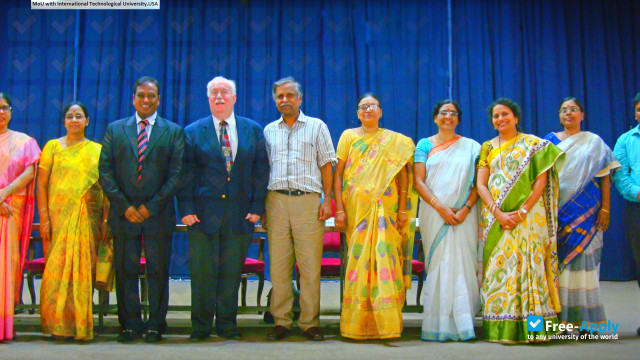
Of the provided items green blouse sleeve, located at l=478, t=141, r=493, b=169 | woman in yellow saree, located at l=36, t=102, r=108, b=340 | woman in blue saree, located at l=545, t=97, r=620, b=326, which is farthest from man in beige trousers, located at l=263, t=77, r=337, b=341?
woman in blue saree, located at l=545, t=97, r=620, b=326

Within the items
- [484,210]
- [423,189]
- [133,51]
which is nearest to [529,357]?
[484,210]

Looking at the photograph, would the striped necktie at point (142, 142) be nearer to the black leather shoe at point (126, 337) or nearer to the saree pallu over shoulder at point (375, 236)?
the black leather shoe at point (126, 337)

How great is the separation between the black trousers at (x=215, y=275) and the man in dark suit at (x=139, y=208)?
0.58 ft

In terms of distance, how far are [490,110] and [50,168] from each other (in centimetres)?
260

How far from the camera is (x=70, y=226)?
2959 mm

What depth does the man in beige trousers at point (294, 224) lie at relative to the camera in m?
2.94

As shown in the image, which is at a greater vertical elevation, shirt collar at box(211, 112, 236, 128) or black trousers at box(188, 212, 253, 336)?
shirt collar at box(211, 112, 236, 128)

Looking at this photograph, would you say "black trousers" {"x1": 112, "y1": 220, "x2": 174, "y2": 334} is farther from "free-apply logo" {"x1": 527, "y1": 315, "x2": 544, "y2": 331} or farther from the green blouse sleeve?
"free-apply logo" {"x1": 527, "y1": 315, "x2": 544, "y2": 331}

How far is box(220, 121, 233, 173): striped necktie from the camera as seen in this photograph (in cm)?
295

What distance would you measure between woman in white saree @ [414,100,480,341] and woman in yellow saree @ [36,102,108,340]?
6.13 feet

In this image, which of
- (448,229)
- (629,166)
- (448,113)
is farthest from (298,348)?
(629,166)

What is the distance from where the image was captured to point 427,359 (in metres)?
2.49

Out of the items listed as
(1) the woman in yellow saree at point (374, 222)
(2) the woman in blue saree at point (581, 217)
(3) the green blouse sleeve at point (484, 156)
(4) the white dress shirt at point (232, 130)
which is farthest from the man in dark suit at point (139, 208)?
(2) the woman in blue saree at point (581, 217)

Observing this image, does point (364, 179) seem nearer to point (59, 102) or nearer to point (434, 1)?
point (434, 1)
